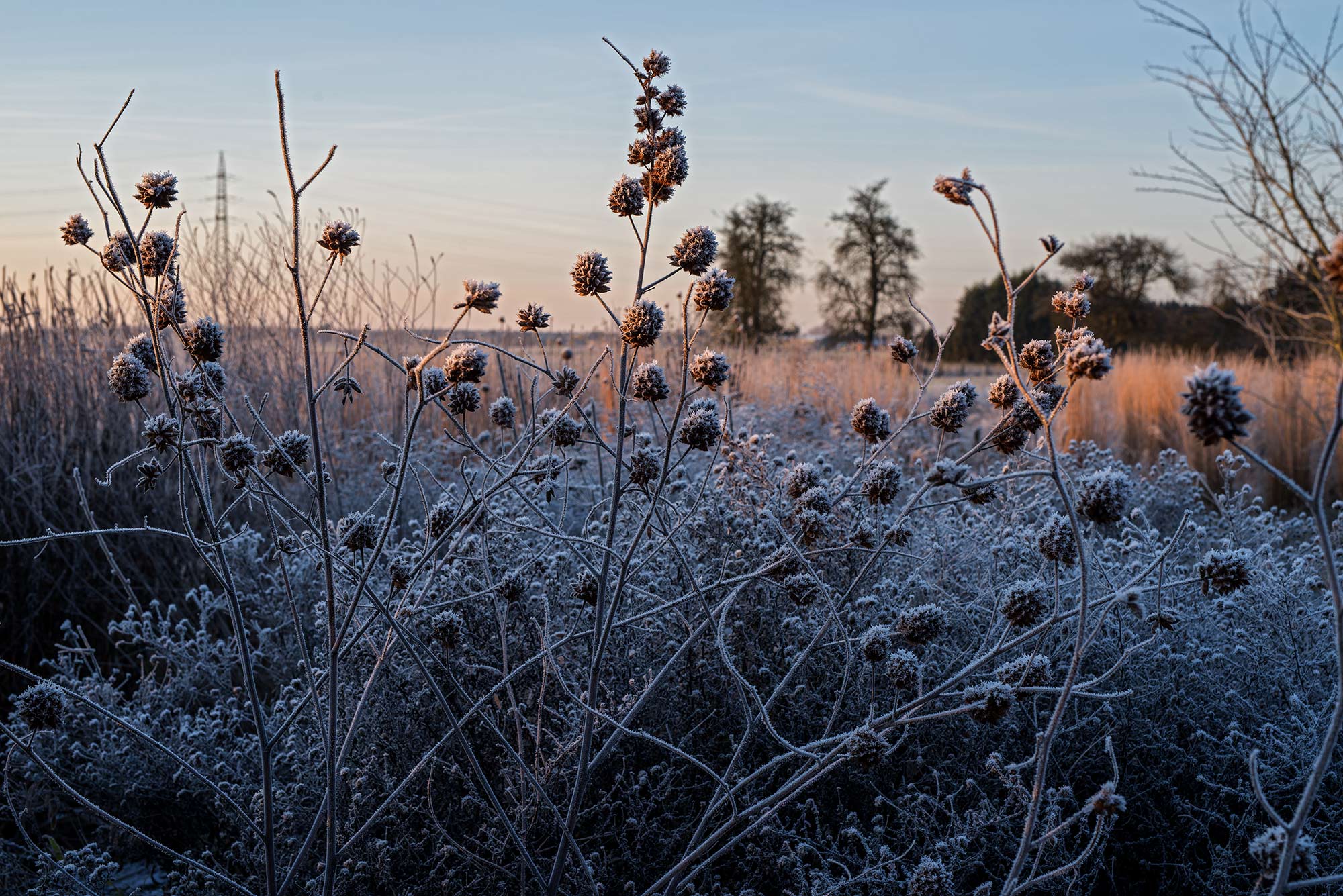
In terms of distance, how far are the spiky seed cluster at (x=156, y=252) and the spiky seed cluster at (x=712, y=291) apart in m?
0.99

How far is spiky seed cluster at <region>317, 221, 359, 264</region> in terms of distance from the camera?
174cm

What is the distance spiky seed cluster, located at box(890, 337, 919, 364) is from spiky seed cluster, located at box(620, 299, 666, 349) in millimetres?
934

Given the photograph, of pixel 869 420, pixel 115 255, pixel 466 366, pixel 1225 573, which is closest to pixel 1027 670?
pixel 1225 573

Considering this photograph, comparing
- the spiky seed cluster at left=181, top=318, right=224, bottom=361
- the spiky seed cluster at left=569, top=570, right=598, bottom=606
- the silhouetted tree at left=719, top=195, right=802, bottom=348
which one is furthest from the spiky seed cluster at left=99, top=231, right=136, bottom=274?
the silhouetted tree at left=719, top=195, right=802, bottom=348

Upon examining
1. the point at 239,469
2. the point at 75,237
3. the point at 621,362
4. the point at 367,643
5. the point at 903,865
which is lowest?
the point at 903,865

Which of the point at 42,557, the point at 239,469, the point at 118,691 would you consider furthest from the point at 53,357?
the point at 239,469

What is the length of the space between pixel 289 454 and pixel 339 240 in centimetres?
63

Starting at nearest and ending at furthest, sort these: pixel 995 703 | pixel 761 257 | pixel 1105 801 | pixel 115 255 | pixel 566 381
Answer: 1. pixel 1105 801
2. pixel 995 703
3. pixel 115 255
4. pixel 566 381
5. pixel 761 257

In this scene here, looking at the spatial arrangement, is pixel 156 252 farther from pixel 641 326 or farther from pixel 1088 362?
pixel 1088 362

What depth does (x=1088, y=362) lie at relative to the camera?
4.71ft

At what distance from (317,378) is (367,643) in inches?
193

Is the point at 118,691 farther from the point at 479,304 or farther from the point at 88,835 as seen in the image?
the point at 479,304

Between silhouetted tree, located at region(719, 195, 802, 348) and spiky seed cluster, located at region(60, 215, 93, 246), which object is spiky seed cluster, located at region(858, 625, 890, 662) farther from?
silhouetted tree, located at region(719, 195, 802, 348)

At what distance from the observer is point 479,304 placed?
5.67ft
